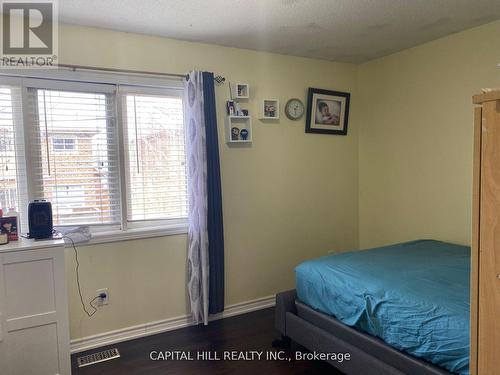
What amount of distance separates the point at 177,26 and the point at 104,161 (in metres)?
1.17

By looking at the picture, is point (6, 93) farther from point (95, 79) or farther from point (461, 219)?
point (461, 219)

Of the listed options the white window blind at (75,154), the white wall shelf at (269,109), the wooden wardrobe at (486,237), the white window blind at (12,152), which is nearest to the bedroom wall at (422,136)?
the white wall shelf at (269,109)

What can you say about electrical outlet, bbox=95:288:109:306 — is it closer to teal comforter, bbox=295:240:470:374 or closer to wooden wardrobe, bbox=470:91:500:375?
teal comforter, bbox=295:240:470:374

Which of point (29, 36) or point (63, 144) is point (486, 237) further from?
point (29, 36)

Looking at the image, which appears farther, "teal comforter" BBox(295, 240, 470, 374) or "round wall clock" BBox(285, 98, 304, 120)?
"round wall clock" BBox(285, 98, 304, 120)

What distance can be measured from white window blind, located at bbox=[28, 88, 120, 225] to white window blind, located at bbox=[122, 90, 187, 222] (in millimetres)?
123

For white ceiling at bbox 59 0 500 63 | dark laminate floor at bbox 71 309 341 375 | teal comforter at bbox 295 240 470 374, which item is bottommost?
dark laminate floor at bbox 71 309 341 375

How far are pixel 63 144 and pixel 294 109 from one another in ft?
6.72

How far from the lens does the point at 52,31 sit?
8.38 ft

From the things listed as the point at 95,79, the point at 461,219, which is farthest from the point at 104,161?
the point at 461,219

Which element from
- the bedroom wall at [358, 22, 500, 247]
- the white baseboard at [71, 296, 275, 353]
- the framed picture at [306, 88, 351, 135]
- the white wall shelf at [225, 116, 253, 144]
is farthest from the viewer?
the framed picture at [306, 88, 351, 135]

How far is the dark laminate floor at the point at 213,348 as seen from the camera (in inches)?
95.0

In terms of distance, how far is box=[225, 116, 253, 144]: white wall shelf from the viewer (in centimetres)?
317

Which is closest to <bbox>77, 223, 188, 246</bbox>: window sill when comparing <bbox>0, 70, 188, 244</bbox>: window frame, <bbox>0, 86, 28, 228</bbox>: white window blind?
<bbox>0, 70, 188, 244</bbox>: window frame
